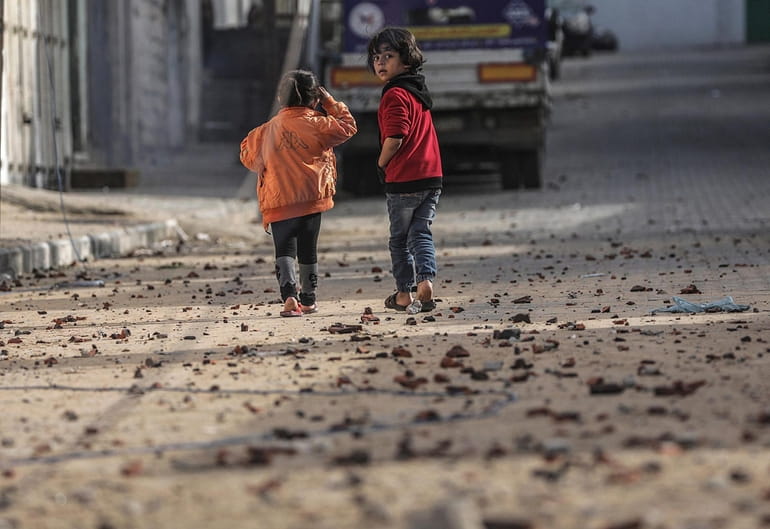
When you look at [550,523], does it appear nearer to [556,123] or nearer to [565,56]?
[556,123]

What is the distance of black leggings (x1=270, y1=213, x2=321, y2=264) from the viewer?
896 centimetres

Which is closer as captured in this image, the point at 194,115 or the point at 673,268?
the point at 673,268

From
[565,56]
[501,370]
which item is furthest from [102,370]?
[565,56]

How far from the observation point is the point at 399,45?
28.0 feet

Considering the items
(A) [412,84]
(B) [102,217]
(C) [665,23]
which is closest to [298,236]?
(A) [412,84]

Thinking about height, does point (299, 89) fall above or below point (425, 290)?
above

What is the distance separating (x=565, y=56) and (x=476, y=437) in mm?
50535

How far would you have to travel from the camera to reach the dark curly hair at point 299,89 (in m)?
8.85

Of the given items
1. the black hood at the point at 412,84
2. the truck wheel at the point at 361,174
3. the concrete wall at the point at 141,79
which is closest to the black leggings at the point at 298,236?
the black hood at the point at 412,84

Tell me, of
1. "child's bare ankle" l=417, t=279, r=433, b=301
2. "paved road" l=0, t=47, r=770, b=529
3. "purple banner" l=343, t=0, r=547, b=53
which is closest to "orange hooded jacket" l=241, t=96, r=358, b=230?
"paved road" l=0, t=47, r=770, b=529

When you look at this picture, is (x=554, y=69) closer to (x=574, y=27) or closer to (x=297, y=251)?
(x=574, y=27)

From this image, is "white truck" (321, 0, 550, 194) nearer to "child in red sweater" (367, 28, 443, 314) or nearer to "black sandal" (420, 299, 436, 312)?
"child in red sweater" (367, 28, 443, 314)

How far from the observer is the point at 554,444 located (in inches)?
186

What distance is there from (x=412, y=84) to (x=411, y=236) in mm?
896
